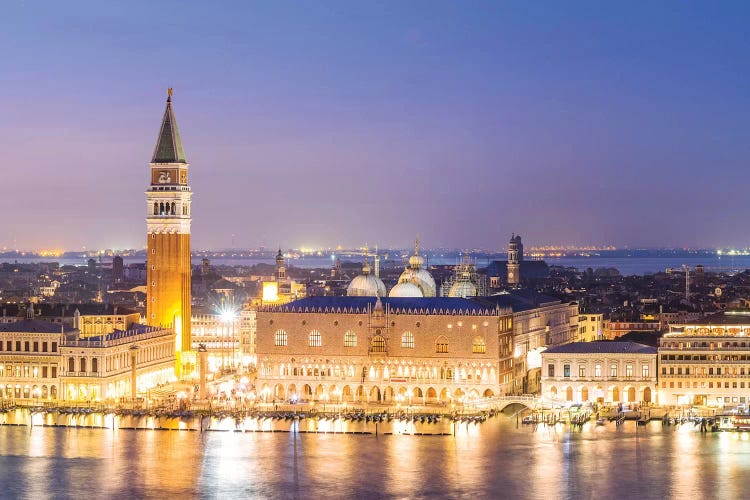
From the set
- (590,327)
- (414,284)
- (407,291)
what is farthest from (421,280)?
(590,327)

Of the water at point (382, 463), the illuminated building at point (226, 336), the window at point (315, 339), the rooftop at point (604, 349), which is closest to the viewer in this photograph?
the water at point (382, 463)

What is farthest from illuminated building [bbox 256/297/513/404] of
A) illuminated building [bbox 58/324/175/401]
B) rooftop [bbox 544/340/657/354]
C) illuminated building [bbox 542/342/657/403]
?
illuminated building [bbox 58/324/175/401]

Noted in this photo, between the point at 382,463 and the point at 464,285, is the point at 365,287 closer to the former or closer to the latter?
the point at 464,285

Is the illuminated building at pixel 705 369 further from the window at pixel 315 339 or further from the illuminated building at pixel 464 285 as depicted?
the window at pixel 315 339

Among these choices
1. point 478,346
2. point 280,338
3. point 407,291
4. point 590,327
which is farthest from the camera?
point 590,327

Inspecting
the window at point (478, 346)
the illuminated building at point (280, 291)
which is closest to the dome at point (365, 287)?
the window at point (478, 346)

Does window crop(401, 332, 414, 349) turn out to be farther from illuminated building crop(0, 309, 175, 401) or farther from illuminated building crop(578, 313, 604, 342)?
illuminated building crop(578, 313, 604, 342)
